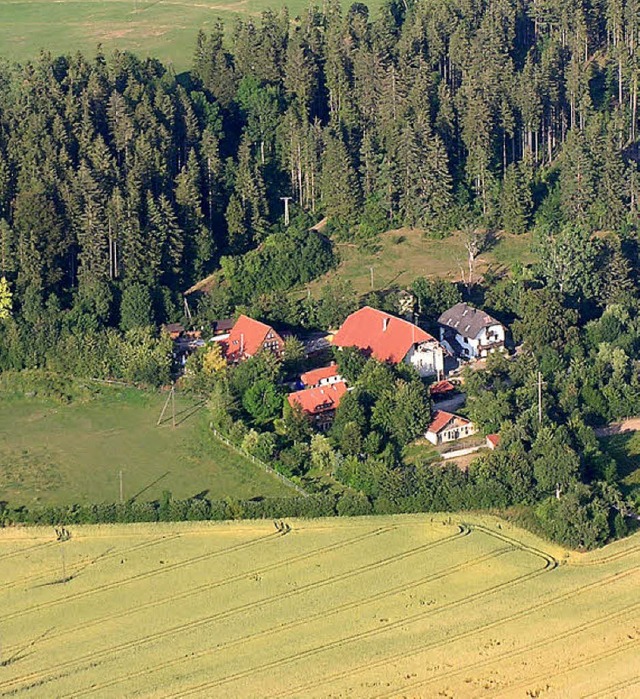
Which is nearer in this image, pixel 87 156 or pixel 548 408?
pixel 548 408

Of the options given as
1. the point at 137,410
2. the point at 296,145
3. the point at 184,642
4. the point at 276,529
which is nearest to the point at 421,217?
the point at 296,145

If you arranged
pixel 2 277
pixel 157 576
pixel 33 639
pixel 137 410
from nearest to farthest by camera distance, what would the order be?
pixel 33 639, pixel 157 576, pixel 137 410, pixel 2 277

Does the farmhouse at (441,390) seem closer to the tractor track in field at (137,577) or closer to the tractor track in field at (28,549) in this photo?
the tractor track in field at (137,577)

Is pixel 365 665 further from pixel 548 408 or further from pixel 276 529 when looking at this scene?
pixel 548 408

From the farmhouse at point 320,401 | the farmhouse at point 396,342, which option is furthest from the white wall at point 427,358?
the farmhouse at point 320,401

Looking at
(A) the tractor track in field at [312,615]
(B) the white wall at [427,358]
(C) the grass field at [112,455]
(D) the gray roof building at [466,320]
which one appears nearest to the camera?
(A) the tractor track in field at [312,615]

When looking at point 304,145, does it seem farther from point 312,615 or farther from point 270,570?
point 312,615
